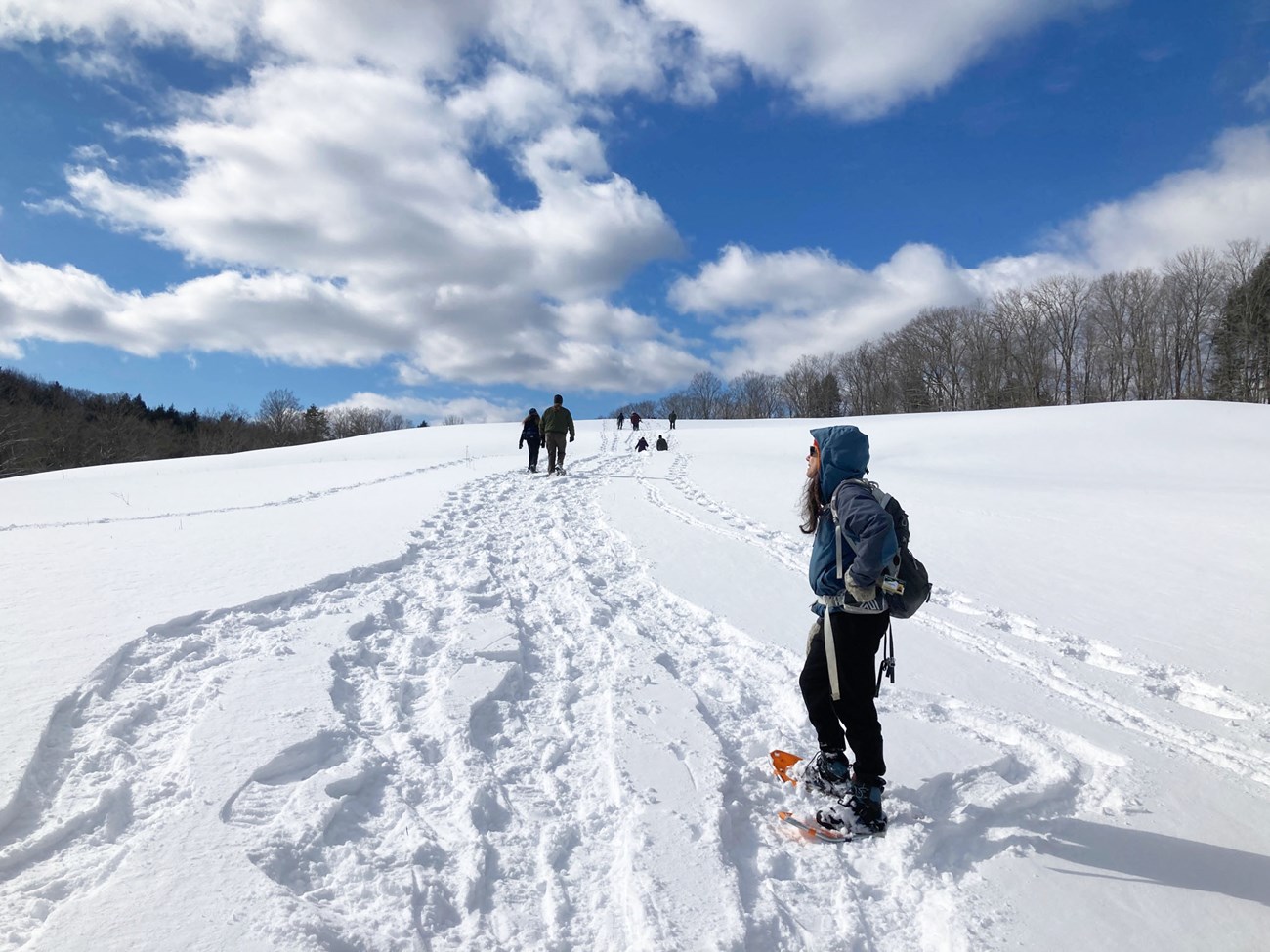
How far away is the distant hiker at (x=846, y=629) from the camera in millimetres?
2982

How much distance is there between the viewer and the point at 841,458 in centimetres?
330

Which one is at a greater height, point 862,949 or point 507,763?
point 507,763

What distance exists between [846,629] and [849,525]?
1.77 feet

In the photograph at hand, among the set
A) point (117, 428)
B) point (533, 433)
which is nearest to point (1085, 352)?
point (533, 433)

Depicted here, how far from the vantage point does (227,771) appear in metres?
3.02

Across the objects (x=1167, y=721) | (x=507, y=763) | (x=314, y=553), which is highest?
(x=314, y=553)

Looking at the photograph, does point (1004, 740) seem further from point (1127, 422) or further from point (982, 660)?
point (1127, 422)

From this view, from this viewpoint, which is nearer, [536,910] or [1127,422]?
[536,910]

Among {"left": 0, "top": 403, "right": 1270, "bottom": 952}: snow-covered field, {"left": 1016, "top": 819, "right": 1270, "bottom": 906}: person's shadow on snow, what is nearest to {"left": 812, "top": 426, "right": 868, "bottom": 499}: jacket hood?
{"left": 0, "top": 403, "right": 1270, "bottom": 952}: snow-covered field

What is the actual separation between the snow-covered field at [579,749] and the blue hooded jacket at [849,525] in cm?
123

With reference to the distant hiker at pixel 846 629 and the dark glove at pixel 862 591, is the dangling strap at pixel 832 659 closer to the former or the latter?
the distant hiker at pixel 846 629

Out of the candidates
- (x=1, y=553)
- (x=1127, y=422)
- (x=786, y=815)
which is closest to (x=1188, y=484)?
(x=1127, y=422)

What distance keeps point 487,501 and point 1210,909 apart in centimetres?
1062

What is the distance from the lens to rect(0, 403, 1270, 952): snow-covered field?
7.97ft
